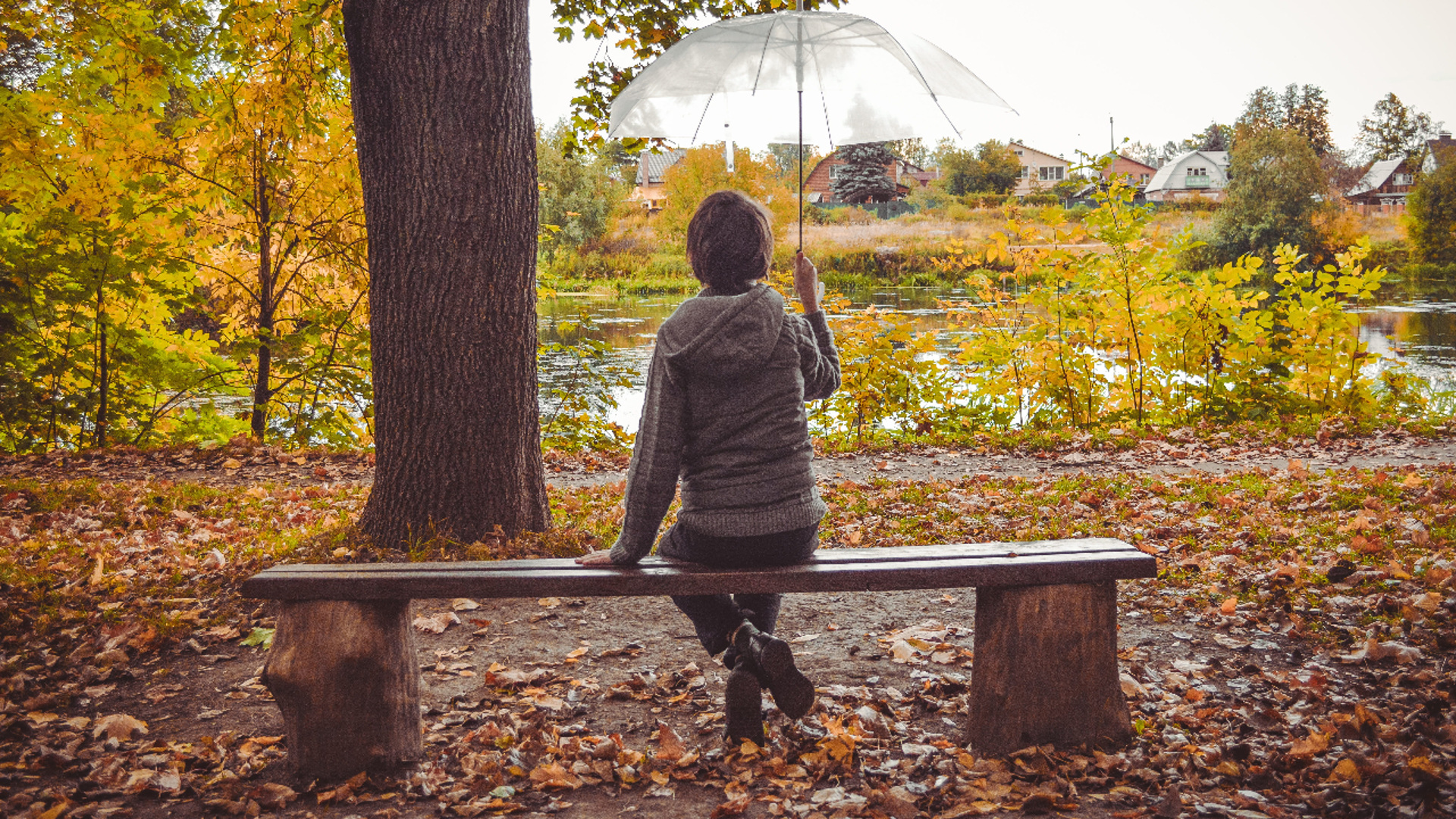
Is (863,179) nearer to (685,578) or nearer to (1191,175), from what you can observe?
(1191,175)

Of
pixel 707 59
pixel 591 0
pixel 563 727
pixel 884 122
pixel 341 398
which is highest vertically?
pixel 591 0

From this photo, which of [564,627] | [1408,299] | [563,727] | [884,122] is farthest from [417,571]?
[1408,299]

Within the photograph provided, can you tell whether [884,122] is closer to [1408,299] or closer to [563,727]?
[563,727]

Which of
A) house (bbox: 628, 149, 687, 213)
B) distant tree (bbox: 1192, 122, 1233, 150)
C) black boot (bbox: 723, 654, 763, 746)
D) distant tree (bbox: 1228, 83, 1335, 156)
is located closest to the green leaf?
black boot (bbox: 723, 654, 763, 746)

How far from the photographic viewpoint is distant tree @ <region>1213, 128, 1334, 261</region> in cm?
2897

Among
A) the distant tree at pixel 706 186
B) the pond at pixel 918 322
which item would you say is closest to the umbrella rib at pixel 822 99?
the pond at pixel 918 322

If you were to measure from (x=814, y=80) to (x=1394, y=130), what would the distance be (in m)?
76.8

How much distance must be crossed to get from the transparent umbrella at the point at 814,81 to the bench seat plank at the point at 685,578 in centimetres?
149

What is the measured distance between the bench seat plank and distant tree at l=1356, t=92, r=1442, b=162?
7437cm

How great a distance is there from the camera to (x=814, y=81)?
10.8 ft

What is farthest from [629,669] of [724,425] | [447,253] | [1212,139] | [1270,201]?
[1212,139]

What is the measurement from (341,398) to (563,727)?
6149mm

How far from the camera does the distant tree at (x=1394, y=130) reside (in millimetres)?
61312

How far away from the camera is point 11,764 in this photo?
8.79 feet
